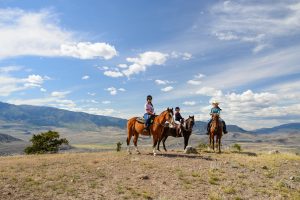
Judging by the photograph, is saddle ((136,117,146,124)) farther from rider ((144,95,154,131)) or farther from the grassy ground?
the grassy ground

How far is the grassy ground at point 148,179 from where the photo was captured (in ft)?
62.9

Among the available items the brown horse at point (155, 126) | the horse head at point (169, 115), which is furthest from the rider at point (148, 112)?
the horse head at point (169, 115)

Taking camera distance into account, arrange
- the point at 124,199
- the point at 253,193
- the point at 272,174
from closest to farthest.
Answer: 1. the point at 124,199
2. the point at 253,193
3. the point at 272,174

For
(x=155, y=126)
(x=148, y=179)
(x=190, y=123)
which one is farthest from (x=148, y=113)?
(x=148, y=179)

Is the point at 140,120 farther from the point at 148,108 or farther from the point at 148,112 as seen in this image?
the point at 148,108

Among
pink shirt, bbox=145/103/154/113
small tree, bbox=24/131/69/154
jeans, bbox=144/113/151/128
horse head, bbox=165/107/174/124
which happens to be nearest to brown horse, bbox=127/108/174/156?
horse head, bbox=165/107/174/124

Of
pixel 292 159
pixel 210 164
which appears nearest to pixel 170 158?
pixel 210 164

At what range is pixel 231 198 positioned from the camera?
19.2 metres

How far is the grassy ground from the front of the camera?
19172mm

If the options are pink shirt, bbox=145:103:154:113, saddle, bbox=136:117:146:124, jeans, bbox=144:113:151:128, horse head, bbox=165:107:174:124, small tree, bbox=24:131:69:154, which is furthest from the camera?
small tree, bbox=24:131:69:154

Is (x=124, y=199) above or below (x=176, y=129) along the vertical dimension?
below

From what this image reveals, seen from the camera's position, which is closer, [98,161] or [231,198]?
[231,198]

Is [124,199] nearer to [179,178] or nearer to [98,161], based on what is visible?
[179,178]

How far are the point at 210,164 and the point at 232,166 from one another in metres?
1.57
